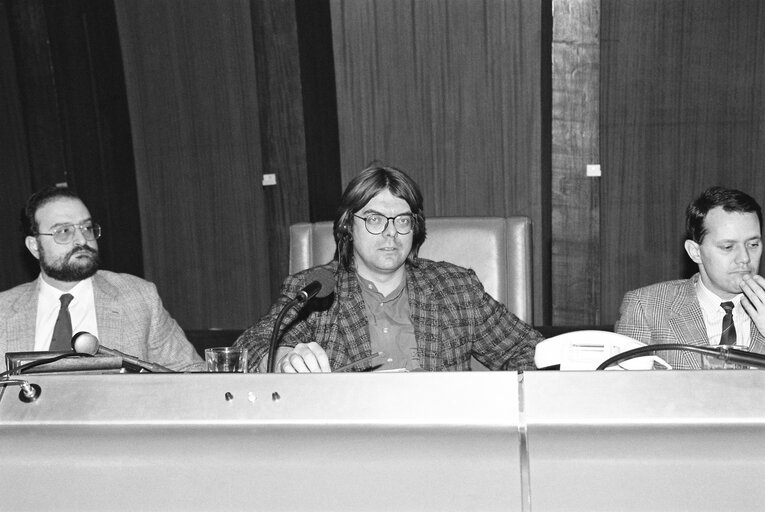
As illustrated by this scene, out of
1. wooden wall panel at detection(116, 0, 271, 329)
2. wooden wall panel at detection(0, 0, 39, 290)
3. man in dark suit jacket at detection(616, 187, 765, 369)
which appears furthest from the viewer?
wooden wall panel at detection(0, 0, 39, 290)

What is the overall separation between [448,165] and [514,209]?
41 cm

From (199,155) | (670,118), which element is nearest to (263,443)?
(670,118)

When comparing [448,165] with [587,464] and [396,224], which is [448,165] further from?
[587,464]

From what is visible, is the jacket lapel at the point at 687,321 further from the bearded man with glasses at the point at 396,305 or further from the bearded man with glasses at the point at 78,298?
the bearded man with glasses at the point at 78,298

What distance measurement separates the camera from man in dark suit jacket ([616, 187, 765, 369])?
6.82 feet

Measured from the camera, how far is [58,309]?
236 cm

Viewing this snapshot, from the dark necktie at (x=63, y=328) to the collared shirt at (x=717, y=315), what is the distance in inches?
69.0

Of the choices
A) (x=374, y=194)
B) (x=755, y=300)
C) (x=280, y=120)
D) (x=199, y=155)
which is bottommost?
(x=755, y=300)

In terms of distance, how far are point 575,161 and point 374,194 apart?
1.73 m

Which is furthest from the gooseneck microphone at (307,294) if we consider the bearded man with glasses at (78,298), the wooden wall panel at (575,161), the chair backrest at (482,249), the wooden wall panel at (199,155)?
the wooden wall panel at (199,155)

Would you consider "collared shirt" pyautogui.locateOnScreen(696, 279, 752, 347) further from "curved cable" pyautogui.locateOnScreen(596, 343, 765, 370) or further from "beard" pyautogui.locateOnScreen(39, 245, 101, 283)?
"beard" pyautogui.locateOnScreen(39, 245, 101, 283)

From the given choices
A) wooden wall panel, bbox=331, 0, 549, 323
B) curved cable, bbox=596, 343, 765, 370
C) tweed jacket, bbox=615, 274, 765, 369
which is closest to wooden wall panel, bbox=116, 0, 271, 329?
wooden wall panel, bbox=331, 0, 549, 323

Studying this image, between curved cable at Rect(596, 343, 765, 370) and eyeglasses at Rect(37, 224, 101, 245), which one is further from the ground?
eyeglasses at Rect(37, 224, 101, 245)

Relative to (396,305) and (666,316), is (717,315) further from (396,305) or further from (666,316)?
(396,305)
